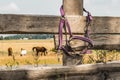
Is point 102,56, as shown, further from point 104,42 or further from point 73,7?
point 73,7

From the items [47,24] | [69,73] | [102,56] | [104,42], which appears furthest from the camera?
[102,56]

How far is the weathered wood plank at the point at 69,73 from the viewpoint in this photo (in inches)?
195

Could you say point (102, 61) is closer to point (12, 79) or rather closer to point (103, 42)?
point (103, 42)

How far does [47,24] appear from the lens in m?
5.26

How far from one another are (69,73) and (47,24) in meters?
0.62

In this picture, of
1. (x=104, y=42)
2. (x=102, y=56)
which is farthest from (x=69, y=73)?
(x=102, y=56)

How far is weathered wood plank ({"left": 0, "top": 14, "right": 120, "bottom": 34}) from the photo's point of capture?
514 cm

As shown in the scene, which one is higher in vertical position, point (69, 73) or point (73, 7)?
point (73, 7)

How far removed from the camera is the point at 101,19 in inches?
213

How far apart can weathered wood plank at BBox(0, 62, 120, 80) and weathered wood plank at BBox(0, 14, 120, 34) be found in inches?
17.3

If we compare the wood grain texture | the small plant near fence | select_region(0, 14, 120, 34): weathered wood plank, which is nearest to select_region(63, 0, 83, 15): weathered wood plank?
select_region(0, 14, 120, 34): weathered wood plank

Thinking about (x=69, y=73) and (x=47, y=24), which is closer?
(x=69, y=73)

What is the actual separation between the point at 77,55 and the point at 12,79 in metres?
0.83

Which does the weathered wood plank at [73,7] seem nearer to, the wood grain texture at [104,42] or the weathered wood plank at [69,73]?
→ the wood grain texture at [104,42]
